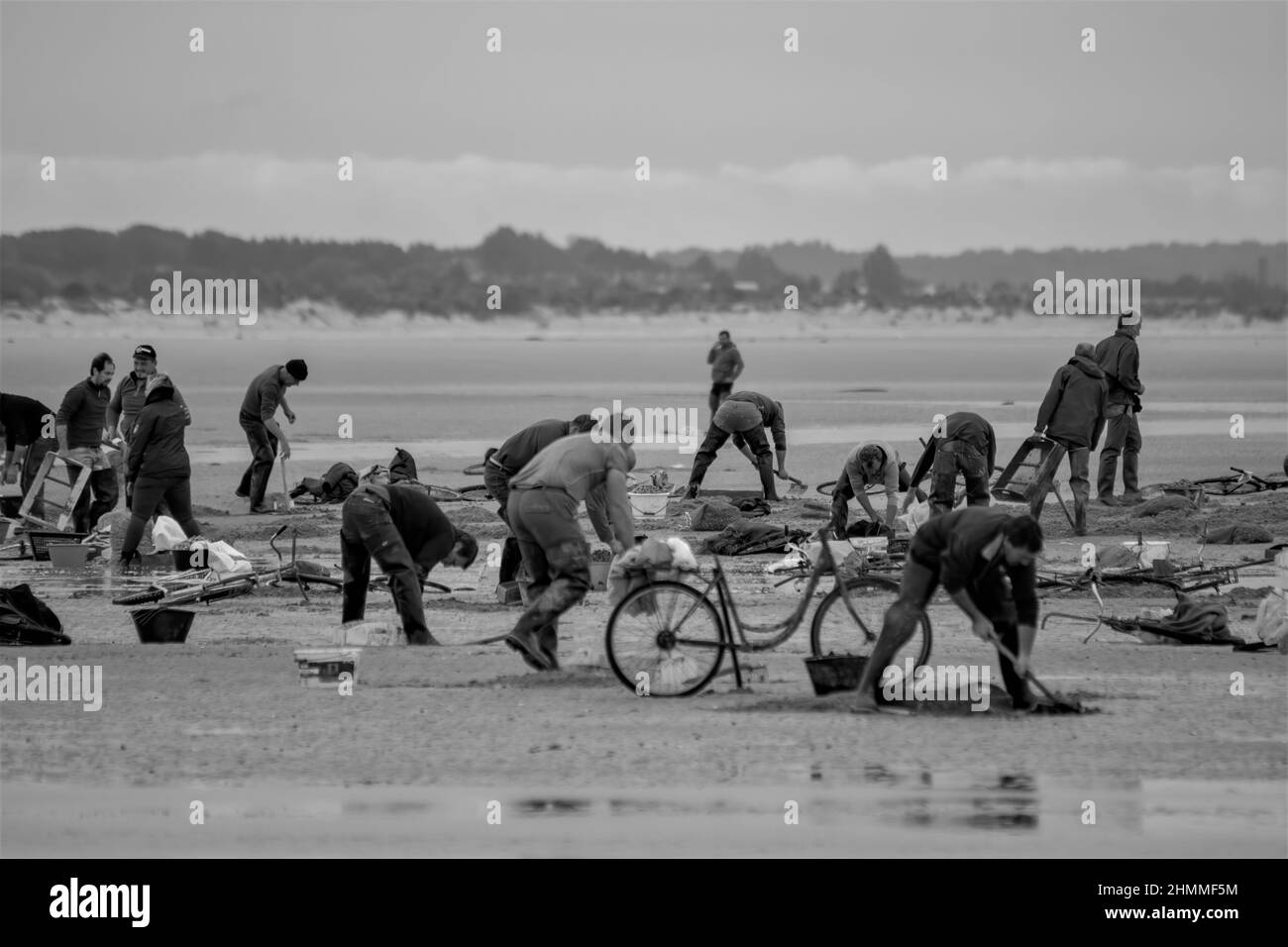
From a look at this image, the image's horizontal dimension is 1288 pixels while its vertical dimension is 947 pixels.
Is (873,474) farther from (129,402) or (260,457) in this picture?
(129,402)

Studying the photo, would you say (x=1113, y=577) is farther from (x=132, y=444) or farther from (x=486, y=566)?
(x=132, y=444)

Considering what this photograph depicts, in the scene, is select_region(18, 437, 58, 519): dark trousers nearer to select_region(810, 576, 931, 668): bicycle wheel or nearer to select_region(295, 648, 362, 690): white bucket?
select_region(295, 648, 362, 690): white bucket

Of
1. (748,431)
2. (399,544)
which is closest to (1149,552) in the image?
(748,431)

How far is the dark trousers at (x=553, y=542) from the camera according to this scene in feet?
34.9

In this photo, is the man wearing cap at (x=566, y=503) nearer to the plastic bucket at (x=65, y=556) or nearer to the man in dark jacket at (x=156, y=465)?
the man in dark jacket at (x=156, y=465)

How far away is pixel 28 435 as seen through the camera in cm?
1736

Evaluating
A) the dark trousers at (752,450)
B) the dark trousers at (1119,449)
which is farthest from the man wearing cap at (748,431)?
the dark trousers at (1119,449)

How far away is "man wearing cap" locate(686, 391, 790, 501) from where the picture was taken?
18891mm

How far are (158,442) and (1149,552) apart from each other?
7.65 meters

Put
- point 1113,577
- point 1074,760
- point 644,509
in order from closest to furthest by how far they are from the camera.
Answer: point 1074,760
point 1113,577
point 644,509

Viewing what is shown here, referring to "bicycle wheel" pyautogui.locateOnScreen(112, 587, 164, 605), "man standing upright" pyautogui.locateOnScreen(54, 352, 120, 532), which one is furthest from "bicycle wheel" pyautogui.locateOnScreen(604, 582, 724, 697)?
"man standing upright" pyautogui.locateOnScreen(54, 352, 120, 532)
